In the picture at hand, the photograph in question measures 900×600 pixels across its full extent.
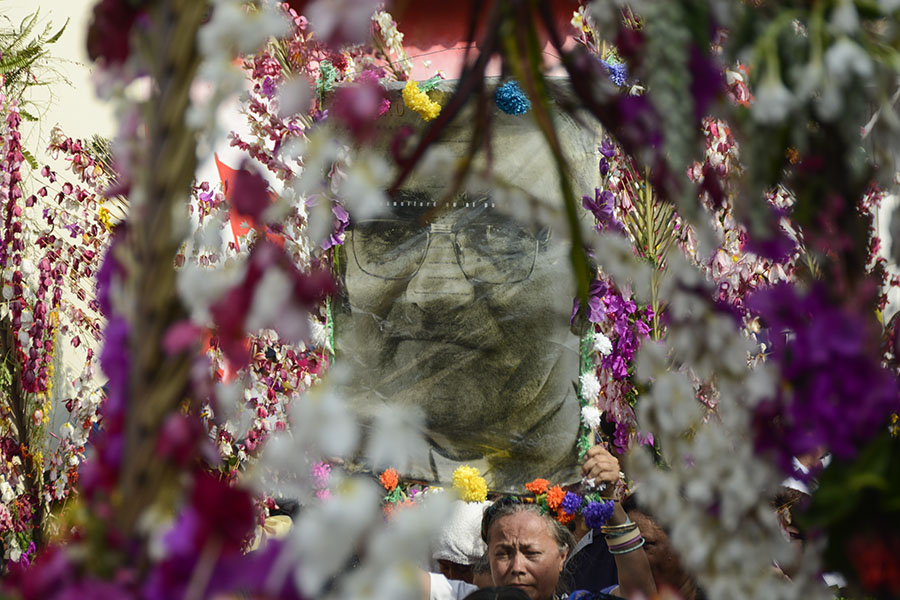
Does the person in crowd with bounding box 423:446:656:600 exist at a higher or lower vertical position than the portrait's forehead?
lower

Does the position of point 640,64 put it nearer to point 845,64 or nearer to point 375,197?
point 845,64

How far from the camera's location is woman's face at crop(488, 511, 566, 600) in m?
2.74

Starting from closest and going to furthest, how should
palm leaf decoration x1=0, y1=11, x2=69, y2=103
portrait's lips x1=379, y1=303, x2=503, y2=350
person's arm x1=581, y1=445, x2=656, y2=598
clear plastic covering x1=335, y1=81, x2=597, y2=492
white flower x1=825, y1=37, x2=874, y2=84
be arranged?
white flower x1=825, y1=37, x2=874, y2=84 < person's arm x1=581, y1=445, x2=656, y2=598 < clear plastic covering x1=335, y1=81, x2=597, y2=492 < portrait's lips x1=379, y1=303, x2=503, y2=350 < palm leaf decoration x1=0, y1=11, x2=69, y2=103

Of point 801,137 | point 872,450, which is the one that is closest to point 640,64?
point 801,137

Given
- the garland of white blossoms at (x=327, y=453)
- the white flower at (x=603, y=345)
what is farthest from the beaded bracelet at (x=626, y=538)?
the garland of white blossoms at (x=327, y=453)

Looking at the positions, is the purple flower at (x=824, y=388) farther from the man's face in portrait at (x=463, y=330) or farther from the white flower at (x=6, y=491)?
the white flower at (x=6, y=491)

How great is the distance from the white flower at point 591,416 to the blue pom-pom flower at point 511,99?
1115 mm

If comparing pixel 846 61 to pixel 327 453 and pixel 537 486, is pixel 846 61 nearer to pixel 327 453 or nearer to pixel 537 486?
pixel 327 453

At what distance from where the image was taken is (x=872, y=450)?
724mm

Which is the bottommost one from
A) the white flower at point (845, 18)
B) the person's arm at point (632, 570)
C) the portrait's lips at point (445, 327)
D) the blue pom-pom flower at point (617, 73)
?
the person's arm at point (632, 570)

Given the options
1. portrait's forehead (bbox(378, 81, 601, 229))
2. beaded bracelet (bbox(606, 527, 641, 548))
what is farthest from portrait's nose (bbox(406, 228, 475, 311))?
beaded bracelet (bbox(606, 527, 641, 548))

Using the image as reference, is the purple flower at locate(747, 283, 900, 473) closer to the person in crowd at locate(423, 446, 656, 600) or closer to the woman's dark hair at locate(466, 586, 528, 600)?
the woman's dark hair at locate(466, 586, 528, 600)

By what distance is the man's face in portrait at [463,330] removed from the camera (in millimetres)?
3475

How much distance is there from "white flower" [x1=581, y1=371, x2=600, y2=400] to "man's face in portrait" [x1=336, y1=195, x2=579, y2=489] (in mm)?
67
